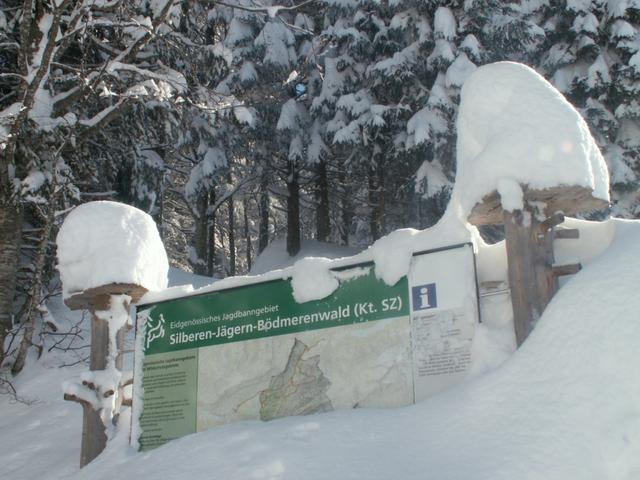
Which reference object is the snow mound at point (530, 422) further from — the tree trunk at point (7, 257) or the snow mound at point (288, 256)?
the snow mound at point (288, 256)

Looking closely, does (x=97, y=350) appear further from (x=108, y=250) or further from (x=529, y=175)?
(x=529, y=175)

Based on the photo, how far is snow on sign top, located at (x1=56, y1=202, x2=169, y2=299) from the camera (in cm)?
664

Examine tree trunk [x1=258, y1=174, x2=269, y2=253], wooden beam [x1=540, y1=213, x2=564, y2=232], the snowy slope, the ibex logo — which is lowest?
the snowy slope

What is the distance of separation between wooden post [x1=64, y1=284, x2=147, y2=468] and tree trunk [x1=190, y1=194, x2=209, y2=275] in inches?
470

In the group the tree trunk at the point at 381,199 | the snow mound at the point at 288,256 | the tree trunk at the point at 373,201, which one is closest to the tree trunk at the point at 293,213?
the snow mound at the point at 288,256

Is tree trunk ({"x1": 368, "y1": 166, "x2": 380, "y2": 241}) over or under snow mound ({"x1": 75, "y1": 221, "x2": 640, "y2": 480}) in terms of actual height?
over

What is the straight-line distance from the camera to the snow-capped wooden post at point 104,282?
661 cm

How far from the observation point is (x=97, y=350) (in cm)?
683

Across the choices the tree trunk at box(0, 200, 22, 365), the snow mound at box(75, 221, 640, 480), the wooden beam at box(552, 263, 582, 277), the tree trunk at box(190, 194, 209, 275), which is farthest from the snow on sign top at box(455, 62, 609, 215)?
the tree trunk at box(190, 194, 209, 275)

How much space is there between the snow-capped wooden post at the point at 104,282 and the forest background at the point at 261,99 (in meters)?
2.30

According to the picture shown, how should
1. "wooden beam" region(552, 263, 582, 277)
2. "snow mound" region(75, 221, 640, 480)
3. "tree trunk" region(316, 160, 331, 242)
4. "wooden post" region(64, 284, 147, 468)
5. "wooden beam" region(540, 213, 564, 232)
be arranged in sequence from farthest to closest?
"tree trunk" region(316, 160, 331, 242) < "wooden post" region(64, 284, 147, 468) < "wooden beam" region(540, 213, 564, 232) < "wooden beam" region(552, 263, 582, 277) < "snow mound" region(75, 221, 640, 480)

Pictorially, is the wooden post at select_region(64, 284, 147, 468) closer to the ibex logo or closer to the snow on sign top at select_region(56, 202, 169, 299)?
the snow on sign top at select_region(56, 202, 169, 299)

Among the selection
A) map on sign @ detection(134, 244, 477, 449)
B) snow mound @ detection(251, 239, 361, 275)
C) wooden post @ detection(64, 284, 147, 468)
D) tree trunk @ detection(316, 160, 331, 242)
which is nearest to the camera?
map on sign @ detection(134, 244, 477, 449)

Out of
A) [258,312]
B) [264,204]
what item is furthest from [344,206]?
[258,312]
